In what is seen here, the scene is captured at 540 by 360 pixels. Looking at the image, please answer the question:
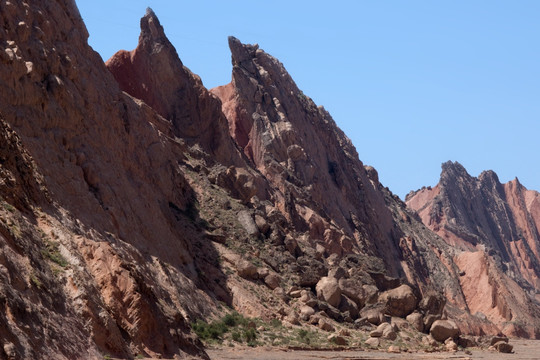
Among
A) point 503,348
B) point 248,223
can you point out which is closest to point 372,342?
point 248,223

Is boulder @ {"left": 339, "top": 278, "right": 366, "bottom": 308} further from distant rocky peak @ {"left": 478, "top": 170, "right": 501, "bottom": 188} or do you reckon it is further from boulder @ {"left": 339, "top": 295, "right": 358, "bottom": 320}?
distant rocky peak @ {"left": 478, "top": 170, "right": 501, "bottom": 188}

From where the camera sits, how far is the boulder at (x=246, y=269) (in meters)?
56.0

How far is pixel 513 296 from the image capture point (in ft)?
343

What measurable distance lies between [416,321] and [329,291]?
26.4ft

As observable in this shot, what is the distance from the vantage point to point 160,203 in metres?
53.5

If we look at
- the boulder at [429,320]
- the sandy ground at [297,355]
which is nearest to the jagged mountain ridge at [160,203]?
the sandy ground at [297,355]

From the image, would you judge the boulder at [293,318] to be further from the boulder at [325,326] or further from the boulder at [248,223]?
the boulder at [248,223]

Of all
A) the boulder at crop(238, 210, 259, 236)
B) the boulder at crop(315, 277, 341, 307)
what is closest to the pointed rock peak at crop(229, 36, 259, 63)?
the boulder at crop(238, 210, 259, 236)

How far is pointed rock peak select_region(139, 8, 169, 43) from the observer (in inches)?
2918

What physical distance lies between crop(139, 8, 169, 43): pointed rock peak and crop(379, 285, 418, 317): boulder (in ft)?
95.5

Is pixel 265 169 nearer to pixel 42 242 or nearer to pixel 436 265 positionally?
pixel 436 265

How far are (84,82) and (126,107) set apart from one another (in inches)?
270

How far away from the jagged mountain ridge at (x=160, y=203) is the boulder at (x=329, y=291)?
1.00 ft

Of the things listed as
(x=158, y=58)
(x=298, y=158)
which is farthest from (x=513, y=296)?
(x=158, y=58)
